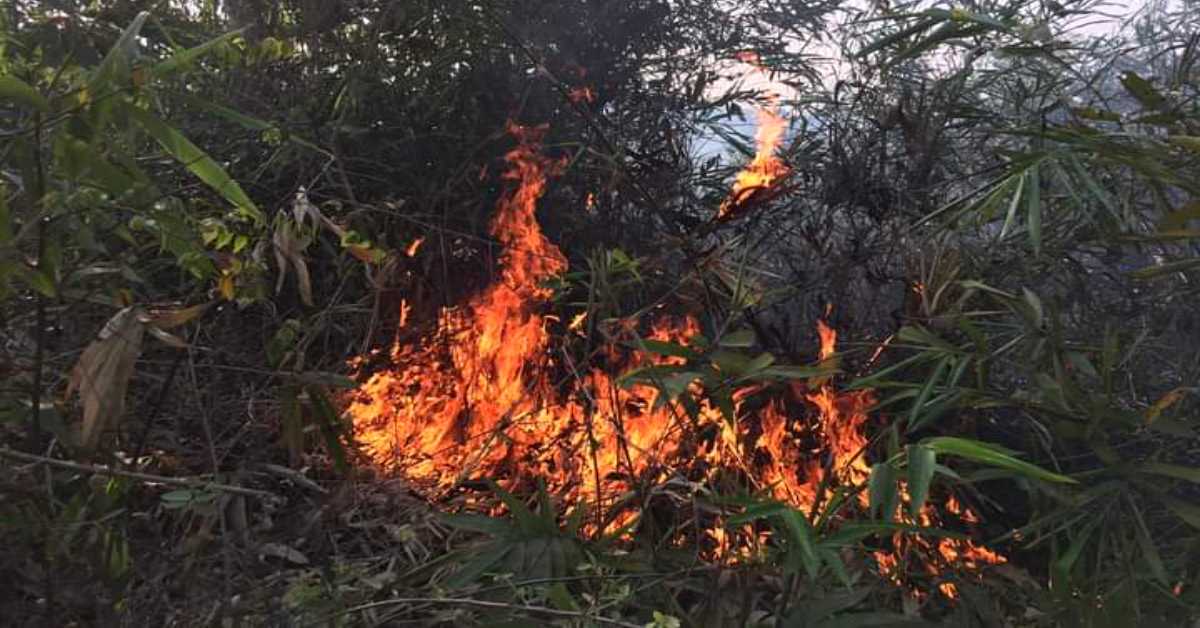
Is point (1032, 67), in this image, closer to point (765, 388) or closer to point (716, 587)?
point (765, 388)

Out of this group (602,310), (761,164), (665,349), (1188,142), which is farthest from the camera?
(761,164)

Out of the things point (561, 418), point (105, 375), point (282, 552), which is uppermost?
point (105, 375)

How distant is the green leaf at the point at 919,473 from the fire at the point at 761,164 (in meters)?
1.28

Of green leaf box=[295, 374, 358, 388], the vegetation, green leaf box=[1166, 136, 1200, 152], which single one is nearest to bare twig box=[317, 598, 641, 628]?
the vegetation

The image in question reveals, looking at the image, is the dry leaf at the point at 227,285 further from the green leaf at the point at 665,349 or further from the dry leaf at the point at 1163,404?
the dry leaf at the point at 1163,404

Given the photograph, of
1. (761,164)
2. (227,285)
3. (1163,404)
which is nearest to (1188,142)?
(1163,404)

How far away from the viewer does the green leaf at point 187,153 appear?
3.68 ft

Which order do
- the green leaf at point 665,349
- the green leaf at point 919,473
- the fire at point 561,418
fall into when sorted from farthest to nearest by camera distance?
the fire at point 561,418 → the green leaf at point 665,349 → the green leaf at point 919,473

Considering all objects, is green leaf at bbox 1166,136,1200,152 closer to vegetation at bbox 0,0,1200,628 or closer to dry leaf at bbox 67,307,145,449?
vegetation at bbox 0,0,1200,628

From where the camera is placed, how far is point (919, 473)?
1.27 metres

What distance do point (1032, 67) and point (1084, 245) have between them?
55 cm

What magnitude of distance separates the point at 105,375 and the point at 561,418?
1.28m

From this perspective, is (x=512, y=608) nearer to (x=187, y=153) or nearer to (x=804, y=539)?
(x=804, y=539)

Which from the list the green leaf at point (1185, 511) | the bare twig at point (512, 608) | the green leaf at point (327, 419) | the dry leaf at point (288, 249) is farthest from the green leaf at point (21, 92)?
the green leaf at point (1185, 511)
